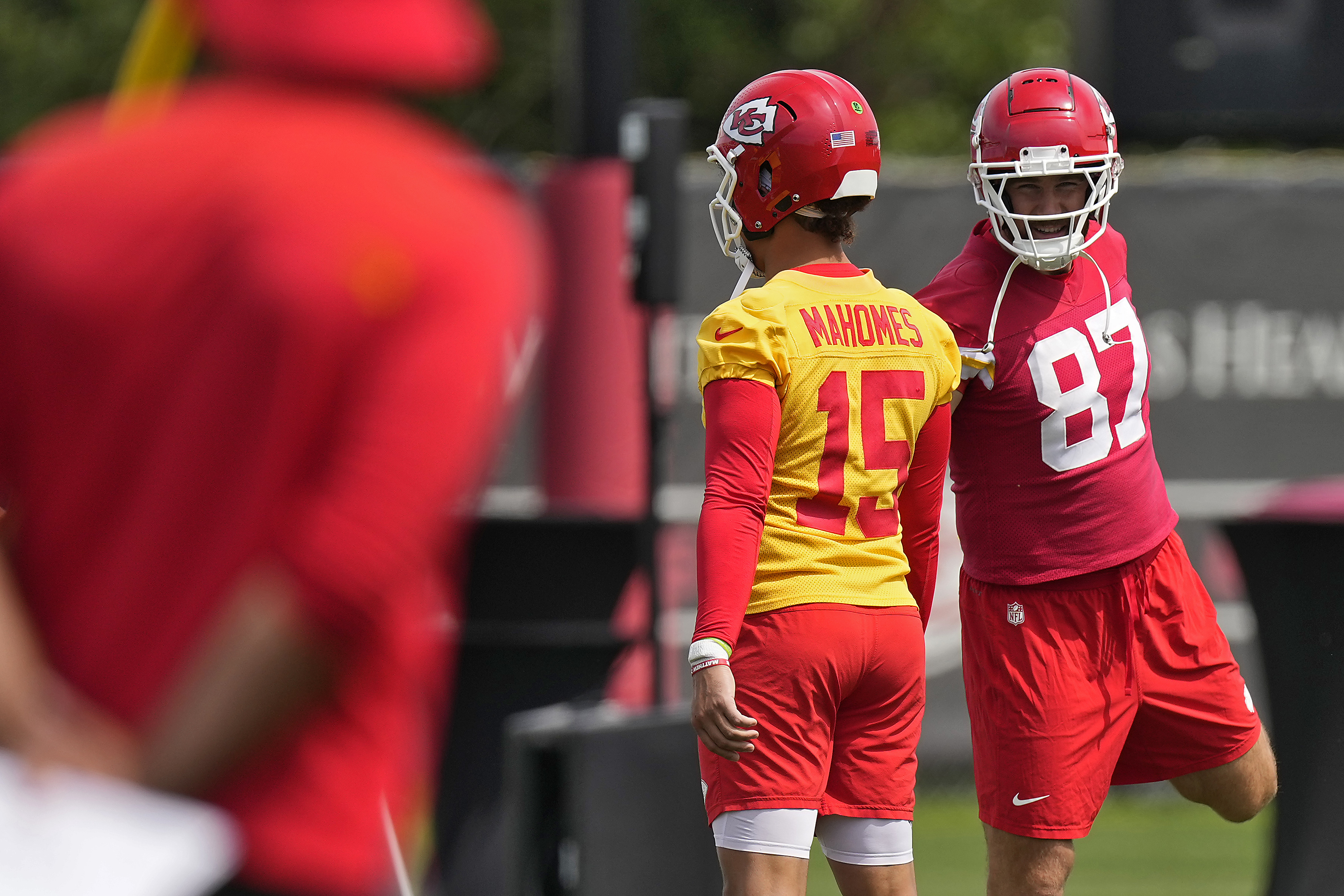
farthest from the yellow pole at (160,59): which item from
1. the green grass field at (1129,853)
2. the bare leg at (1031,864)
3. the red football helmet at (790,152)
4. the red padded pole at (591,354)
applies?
the red padded pole at (591,354)

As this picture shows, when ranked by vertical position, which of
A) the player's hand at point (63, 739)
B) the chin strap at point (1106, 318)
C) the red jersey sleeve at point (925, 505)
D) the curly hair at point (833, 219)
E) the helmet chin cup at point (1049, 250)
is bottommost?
the player's hand at point (63, 739)

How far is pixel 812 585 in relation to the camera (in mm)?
3109

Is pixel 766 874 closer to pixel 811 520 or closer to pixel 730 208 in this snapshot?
pixel 811 520

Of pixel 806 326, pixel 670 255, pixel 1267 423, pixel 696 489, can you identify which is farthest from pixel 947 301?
pixel 1267 423

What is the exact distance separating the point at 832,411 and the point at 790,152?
1.55ft

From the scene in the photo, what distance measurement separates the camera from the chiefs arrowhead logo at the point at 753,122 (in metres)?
3.26

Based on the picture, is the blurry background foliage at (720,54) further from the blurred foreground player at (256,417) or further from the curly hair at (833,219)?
the blurred foreground player at (256,417)

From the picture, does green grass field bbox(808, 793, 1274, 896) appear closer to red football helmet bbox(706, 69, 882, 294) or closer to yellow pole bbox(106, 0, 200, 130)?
red football helmet bbox(706, 69, 882, 294)

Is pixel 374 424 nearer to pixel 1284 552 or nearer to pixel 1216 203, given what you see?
pixel 1284 552

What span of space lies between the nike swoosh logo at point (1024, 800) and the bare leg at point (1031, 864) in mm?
60

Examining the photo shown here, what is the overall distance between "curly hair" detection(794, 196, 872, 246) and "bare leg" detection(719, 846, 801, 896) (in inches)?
42.2

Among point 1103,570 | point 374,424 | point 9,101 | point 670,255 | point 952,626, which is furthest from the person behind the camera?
point 9,101

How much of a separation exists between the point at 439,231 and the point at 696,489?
6.38 meters

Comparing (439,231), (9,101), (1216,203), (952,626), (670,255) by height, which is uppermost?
(9,101)
